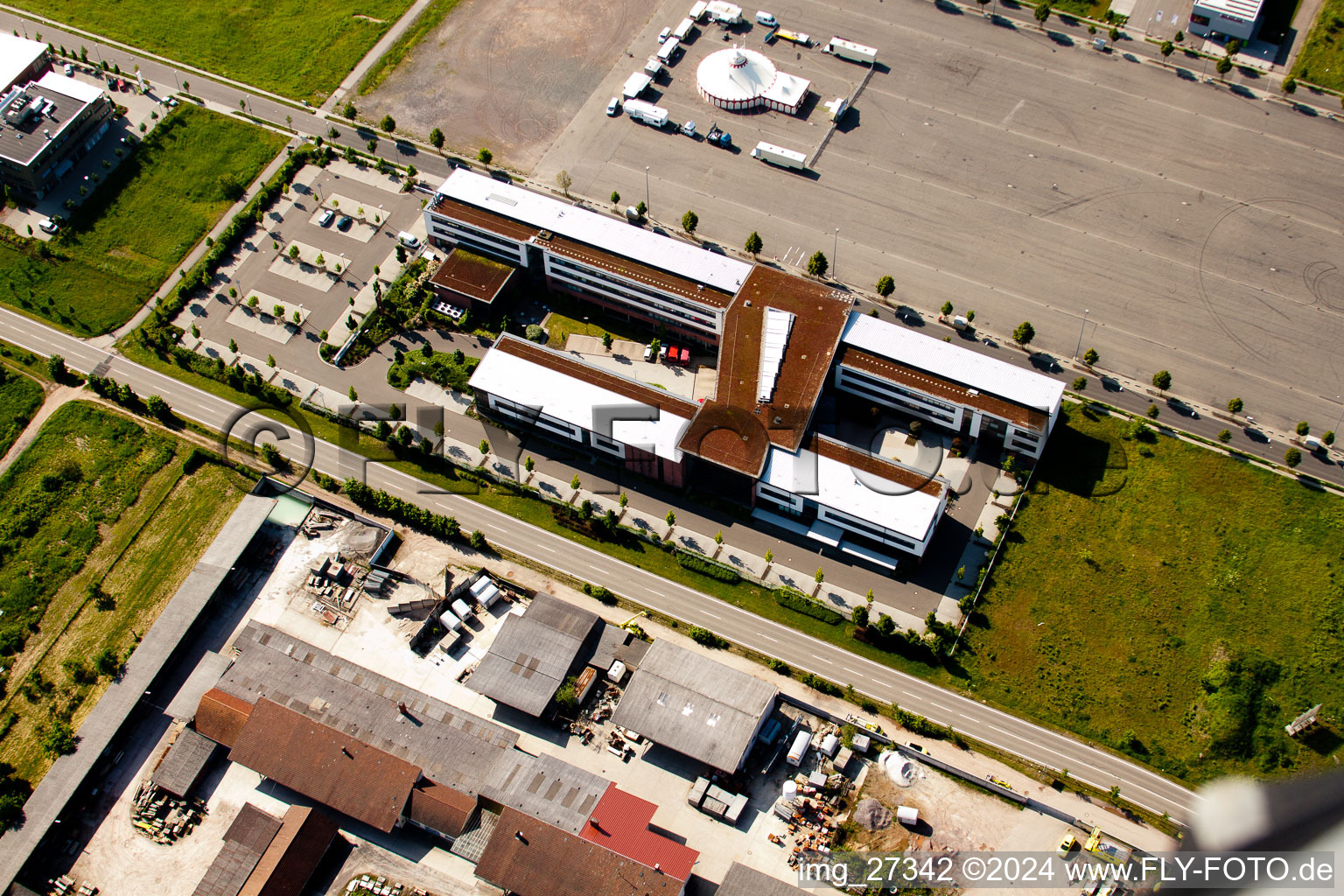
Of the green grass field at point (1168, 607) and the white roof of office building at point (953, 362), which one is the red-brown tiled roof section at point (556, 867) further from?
the white roof of office building at point (953, 362)

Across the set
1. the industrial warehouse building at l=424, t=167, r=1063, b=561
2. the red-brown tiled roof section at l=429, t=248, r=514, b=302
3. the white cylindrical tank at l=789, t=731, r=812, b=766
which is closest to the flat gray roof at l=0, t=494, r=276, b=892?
the industrial warehouse building at l=424, t=167, r=1063, b=561

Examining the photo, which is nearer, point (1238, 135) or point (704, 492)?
point (704, 492)

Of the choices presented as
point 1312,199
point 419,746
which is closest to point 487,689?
point 419,746

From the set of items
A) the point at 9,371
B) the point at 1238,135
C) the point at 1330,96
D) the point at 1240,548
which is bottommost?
the point at 9,371

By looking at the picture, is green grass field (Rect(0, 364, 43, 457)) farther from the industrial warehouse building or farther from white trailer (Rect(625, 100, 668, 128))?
white trailer (Rect(625, 100, 668, 128))

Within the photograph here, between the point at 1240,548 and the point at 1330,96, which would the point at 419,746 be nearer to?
the point at 1240,548

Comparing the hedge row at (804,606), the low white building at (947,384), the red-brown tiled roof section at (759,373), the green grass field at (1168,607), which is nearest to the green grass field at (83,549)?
the red-brown tiled roof section at (759,373)

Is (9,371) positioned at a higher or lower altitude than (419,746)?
higher

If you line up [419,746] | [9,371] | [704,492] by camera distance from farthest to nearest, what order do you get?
[9,371], [704,492], [419,746]
